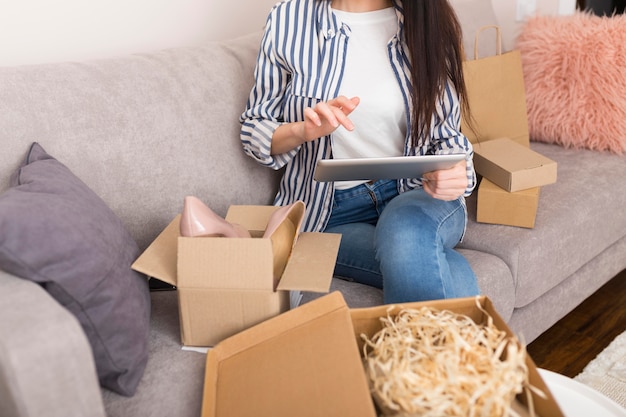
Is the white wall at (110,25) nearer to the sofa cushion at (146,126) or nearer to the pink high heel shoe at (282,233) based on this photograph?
the sofa cushion at (146,126)

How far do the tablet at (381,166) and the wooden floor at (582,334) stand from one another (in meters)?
0.78

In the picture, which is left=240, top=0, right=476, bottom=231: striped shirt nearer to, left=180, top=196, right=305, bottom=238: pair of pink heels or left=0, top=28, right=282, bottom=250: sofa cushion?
left=0, top=28, right=282, bottom=250: sofa cushion

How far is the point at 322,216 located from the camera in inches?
60.2

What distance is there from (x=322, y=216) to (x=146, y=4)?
2.37 ft

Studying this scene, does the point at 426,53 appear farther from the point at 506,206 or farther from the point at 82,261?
the point at 82,261

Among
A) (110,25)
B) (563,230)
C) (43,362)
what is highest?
(110,25)

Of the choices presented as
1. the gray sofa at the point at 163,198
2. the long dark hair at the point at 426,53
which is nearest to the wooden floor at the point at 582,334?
the gray sofa at the point at 163,198

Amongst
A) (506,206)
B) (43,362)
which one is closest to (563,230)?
(506,206)

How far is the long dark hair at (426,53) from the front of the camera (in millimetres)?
1458

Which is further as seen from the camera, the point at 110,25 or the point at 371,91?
the point at 110,25

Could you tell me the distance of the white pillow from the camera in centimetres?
213

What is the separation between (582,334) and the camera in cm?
189

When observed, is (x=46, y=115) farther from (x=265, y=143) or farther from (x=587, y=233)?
(x=587, y=233)

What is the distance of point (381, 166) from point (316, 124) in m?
0.16
